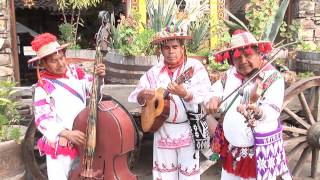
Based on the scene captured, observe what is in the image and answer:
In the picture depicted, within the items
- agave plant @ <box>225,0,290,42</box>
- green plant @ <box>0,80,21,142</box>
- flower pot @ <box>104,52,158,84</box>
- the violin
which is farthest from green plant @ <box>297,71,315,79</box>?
green plant @ <box>0,80,21,142</box>

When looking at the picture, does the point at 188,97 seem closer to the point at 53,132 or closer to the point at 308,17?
the point at 53,132

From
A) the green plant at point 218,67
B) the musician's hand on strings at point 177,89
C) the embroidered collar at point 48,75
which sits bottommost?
the musician's hand on strings at point 177,89

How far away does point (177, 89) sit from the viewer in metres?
2.65

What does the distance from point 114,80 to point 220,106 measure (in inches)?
80.7

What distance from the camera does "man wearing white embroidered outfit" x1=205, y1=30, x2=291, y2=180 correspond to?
7.99ft

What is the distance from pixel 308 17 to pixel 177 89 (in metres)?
5.88

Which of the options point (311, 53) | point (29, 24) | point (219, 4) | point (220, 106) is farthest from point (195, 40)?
point (29, 24)

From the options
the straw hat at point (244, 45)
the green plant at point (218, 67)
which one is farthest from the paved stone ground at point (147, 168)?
the straw hat at point (244, 45)

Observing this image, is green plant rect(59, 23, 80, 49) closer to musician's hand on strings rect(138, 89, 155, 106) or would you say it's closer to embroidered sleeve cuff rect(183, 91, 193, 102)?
musician's hand on strings rect(138, 89, 155, 106)

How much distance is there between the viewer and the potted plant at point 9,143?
3.30m

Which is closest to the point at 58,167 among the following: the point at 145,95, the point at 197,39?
the point at 145,95

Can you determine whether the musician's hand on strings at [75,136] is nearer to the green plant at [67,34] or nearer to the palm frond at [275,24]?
the palm frond at [275,24]

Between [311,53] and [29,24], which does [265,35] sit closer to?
[311,53]

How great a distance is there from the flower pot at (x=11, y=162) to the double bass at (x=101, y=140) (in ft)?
2.99
